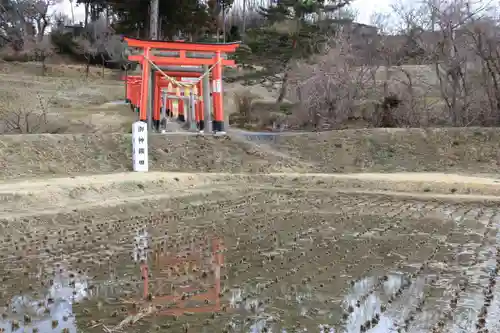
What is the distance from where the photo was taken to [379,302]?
543cm

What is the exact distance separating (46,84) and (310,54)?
15.9 m

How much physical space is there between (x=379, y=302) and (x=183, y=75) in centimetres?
1437

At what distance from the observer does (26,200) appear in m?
10.3

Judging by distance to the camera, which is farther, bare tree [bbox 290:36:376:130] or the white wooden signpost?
bare tree [bbox 290:36:376:130]

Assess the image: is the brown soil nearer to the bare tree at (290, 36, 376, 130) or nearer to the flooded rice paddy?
the flooded rice paddy

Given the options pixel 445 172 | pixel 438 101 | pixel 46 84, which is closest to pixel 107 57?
pixel 46 84

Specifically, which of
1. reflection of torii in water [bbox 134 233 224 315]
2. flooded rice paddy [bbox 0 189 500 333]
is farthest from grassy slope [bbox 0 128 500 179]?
reflection of torii in water [bbox 134 233 224 315]

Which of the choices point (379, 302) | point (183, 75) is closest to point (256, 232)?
point (379, 302)

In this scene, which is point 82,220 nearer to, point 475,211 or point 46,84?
point 475,211

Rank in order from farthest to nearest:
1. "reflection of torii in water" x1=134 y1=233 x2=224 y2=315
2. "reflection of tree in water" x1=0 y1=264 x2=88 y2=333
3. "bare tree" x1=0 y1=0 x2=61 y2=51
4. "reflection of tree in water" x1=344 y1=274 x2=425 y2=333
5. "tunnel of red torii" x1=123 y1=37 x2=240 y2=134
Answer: "bare tree" x1=0 y1=0 x2=61 y2=51 < "tunnel of red torii" x1=123 y1=37 x2=240 y2=134 < "reflection of torii in water" x1=134 y1=233 x2=224 y2=315 < "reflection of tree in water" x1=344 y1=274 x2=425 y2=333 < "reflection of tree in water" x1=0 y1=264 x2=88 y2=333

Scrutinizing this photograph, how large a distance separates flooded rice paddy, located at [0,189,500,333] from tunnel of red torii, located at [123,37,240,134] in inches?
295

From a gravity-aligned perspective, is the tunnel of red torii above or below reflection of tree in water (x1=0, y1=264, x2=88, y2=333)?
above

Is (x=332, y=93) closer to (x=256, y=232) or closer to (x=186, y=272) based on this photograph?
(x=256, y=232)

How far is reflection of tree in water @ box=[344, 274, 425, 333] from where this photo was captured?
4.85 m
